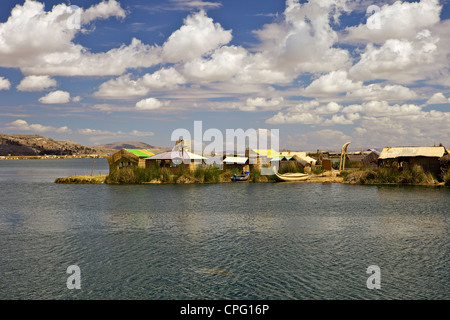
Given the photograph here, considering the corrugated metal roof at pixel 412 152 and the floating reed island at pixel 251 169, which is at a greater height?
the corrugated metal roof at pixel 412 152

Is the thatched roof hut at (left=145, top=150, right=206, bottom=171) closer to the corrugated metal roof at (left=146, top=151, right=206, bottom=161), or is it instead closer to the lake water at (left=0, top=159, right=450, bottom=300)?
Answer: the corrugated metal roof at (left=146, top=151, right=206, bottom=161)

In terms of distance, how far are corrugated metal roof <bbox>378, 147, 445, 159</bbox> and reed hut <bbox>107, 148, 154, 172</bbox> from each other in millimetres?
30555

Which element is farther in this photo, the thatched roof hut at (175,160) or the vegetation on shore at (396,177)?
the thatched roof hut at (175,160)

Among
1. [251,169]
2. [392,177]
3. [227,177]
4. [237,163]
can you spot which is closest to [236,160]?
[237,163]

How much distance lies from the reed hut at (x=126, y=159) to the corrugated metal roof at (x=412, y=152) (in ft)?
100

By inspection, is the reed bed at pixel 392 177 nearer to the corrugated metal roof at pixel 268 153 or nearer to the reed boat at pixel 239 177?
the reed boat at pixel 239 177

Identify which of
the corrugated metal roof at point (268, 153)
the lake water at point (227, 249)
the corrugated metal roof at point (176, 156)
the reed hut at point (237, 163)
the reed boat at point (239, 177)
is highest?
the corrugated metal roof at point (268, 153)

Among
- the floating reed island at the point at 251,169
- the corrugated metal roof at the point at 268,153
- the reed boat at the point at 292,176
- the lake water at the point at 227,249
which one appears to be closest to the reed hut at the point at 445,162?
the floating reed island at the point at 251,169

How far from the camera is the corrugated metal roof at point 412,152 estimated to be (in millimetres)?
43906

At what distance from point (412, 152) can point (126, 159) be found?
3530 centimetres

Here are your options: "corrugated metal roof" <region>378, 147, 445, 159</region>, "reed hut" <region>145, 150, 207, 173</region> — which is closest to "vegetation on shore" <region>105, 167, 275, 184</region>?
"reed hut" <region>145, 150, 207, 173</region>

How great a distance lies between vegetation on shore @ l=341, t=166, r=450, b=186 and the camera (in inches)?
1713

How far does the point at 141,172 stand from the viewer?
49.8m
